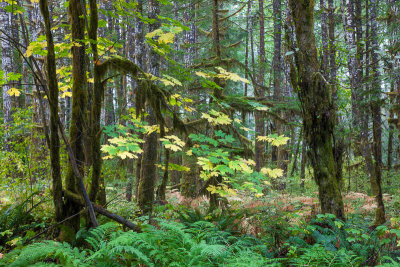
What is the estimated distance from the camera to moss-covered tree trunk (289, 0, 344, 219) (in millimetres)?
4480

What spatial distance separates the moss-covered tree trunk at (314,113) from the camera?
4480mm

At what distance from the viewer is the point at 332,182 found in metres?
4.52

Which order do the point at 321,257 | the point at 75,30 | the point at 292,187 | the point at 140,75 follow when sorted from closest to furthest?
the point at 321,257, the point at 75,30, the point at 140,75, the point at 292,187

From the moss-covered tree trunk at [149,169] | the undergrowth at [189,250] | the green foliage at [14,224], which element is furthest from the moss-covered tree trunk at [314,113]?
the green foliage at [14,224]

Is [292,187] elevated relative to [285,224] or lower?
lower

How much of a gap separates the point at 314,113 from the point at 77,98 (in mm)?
3780

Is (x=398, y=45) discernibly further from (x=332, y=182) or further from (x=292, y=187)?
(x=292, y=187)

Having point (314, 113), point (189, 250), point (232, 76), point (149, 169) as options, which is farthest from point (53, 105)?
point (314, 113)

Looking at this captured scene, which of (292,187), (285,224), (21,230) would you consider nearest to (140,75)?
(21,230)

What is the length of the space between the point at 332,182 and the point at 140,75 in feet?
12.3

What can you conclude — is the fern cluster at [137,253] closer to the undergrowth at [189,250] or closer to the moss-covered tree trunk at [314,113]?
the undergrowth at [189,250]

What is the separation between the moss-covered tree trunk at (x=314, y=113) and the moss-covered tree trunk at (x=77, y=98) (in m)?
3.48

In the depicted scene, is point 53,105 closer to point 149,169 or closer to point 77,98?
point 77,98

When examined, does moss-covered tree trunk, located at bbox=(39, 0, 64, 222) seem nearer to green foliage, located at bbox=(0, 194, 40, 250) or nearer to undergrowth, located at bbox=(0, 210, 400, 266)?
undergrowth, located at bbox=(0, 210, 400, 266)
